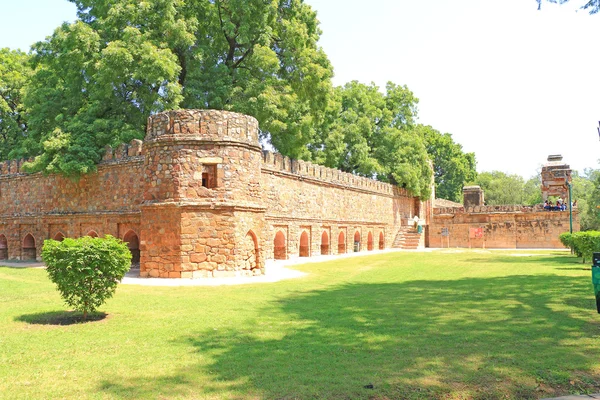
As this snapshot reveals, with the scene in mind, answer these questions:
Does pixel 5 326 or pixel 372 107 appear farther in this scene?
pixel 372 107

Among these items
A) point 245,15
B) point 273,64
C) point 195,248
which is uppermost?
point 245,15

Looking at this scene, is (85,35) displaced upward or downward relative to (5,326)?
upward

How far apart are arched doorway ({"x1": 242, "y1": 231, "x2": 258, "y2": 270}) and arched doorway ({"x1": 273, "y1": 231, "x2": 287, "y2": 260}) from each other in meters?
6.01

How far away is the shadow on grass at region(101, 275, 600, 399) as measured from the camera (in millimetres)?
4055

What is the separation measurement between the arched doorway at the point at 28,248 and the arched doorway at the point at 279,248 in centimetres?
948

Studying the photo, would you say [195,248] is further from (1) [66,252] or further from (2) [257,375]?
(2) [257,375]

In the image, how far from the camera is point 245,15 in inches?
742

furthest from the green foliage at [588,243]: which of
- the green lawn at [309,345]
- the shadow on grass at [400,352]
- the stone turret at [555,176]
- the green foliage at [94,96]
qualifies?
the stone turret at [555,176]

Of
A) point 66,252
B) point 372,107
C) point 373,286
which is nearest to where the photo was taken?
point 66,252

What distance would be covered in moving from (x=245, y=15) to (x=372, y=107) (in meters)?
15.2

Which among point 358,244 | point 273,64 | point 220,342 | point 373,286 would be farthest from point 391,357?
point 358,244

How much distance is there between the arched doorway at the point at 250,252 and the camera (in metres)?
13.6

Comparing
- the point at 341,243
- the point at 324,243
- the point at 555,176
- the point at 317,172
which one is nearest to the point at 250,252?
the point at 317,172

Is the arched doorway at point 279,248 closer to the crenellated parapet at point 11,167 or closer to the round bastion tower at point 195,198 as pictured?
the round bastion tower at point 195,198
